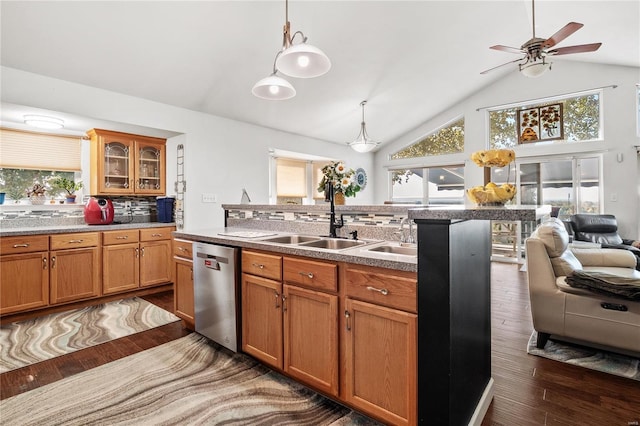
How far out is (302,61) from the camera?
208 centimetres

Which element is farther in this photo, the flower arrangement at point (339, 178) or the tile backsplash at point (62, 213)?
the tile backsplash at point (62, 213)

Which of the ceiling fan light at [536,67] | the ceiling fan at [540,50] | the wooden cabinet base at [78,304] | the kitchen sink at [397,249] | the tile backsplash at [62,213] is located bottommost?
the wooden cabinet base at [78,304]

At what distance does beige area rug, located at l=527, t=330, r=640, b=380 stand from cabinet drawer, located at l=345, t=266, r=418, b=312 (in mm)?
1749

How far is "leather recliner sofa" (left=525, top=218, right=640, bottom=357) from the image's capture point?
222cm

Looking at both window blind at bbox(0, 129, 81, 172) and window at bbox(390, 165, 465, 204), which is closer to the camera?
window blind at bbox(0, 129, 81, 172)

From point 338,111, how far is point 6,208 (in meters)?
4.65

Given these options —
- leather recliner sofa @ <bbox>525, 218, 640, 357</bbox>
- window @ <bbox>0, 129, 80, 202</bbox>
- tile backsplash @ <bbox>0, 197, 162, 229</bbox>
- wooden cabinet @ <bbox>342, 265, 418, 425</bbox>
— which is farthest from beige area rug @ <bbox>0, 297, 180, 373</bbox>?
leather recliner sofa @ <bbox>525, 218, 640, 357</bbox>

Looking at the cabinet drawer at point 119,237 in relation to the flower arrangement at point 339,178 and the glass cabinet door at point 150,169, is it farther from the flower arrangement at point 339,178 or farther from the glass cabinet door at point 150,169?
the flower arrangement at point 339,178

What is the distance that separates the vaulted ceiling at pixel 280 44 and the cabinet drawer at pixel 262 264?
2.24 metres

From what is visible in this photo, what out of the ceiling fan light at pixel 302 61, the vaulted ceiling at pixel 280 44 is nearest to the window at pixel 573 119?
the vaulted ceiling at pixel 280 44

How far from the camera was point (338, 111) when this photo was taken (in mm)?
5523

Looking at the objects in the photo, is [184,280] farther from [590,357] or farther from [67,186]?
[590,357]

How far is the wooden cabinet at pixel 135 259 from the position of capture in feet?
12.2

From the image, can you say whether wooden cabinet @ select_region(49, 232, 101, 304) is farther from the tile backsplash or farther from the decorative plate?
the decorative plate
